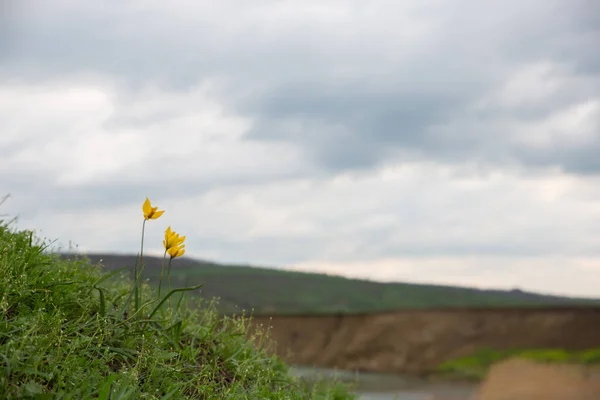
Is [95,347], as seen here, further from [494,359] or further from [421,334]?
[421,334]

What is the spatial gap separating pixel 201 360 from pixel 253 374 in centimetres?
47

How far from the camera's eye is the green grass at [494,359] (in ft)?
35.0

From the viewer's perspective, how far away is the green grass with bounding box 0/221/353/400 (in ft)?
12.3

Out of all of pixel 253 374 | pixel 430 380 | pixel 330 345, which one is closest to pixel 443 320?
pixel 430 380

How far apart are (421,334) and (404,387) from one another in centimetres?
187

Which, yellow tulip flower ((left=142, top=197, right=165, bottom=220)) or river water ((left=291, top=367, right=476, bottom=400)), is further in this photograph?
river water ((left=291, top=367, right=476, bottom=400))

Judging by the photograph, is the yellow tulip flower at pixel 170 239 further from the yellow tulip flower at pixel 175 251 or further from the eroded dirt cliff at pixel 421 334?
the eroded dirt cliff at pixel 421 334

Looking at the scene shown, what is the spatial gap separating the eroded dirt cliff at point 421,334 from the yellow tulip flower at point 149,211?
6672mm

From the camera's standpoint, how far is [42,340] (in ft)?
12.7

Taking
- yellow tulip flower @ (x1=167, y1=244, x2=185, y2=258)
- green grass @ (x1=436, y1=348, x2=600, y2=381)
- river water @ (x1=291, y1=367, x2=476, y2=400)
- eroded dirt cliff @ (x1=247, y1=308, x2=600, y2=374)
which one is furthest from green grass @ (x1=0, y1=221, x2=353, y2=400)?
green grass @ (x1=436, y1=348, x2=600, y2=381)

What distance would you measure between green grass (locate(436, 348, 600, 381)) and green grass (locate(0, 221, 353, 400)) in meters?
6.41

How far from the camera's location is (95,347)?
4098 mm

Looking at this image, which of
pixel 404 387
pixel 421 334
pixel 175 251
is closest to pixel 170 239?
pixel 175 251

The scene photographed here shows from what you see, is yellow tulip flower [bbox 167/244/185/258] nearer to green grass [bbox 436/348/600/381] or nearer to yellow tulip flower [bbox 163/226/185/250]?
yellow tulip flower [bbox 163/226/185/250]
